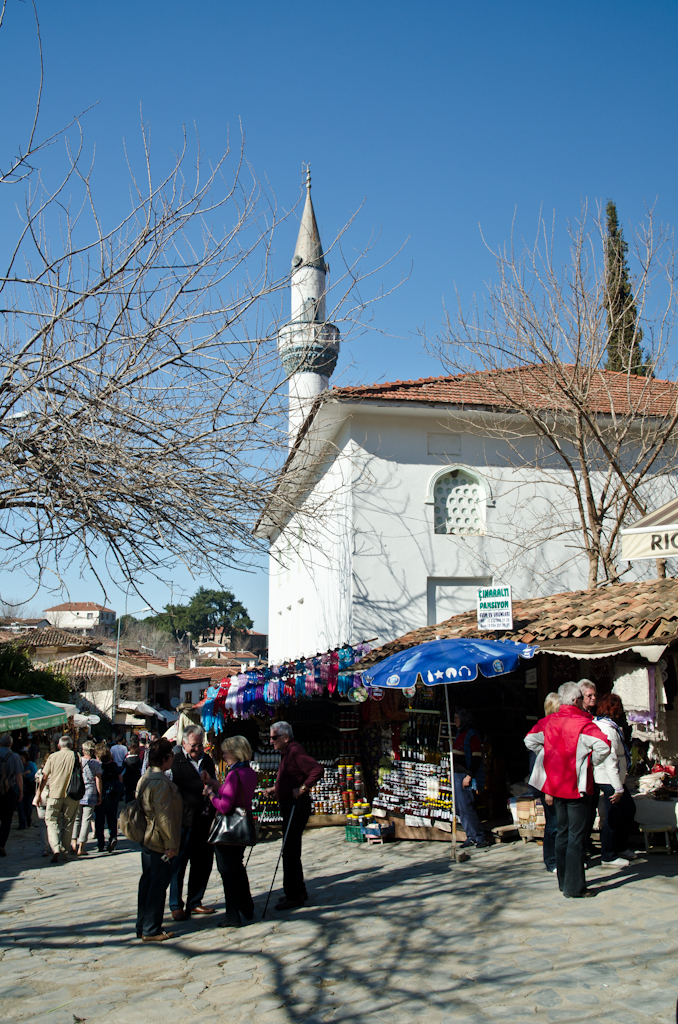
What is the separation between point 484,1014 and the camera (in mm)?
4035

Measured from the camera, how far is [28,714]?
16172 millimetres

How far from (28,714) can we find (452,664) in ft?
37.6

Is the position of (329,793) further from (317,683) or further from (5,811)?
(5,811)

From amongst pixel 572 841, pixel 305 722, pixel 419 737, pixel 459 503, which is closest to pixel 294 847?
pixel 572 841

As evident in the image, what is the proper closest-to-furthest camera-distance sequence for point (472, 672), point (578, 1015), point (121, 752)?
point (578, 1015) → point (472, 672) → point (121, 752)

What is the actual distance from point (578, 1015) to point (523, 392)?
11341 millimetres

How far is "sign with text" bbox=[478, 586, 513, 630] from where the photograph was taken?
9.62 m

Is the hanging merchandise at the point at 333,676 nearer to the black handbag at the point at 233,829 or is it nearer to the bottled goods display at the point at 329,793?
the bottled goods display at the point at 329,793

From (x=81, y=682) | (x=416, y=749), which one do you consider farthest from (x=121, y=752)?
(x=81, y=682)

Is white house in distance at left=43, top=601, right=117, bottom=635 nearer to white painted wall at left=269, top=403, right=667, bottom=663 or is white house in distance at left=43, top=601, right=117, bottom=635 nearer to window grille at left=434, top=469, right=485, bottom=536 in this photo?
white painted wall at left=269, top=403, right=667, bottom=663

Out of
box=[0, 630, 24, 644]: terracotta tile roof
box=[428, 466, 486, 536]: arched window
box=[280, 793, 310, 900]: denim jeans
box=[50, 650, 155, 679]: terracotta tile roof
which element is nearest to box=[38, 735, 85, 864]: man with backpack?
box=[280, 793, 310, 900]: denim jeans

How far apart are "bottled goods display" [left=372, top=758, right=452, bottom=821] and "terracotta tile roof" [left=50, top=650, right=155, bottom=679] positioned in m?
35.9

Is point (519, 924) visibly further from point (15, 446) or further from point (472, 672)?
point (15, 446)

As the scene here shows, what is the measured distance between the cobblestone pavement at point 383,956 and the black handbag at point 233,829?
0.65 metres
